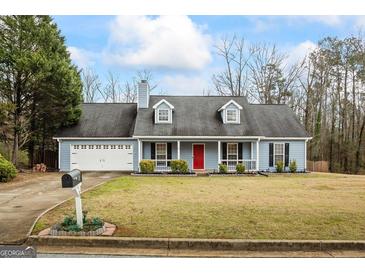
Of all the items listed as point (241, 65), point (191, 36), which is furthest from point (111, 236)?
point (241, 65)

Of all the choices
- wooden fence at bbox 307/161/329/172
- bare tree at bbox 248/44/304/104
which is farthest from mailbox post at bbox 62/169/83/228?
bare tree at bbox 248/44/304/104

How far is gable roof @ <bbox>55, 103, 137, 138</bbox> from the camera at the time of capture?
712 inches

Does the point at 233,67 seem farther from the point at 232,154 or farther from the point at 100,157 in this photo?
the point at 100,157

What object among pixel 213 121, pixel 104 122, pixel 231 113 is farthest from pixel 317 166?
pixel 104 122

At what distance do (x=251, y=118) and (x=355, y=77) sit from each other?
10.1m

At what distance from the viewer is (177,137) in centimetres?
1806

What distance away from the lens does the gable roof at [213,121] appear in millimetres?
18562

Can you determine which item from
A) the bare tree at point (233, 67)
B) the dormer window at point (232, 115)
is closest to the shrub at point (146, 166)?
the dormer window at point (232, 115)

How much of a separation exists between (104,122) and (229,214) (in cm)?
1351

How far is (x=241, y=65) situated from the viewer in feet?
89.3

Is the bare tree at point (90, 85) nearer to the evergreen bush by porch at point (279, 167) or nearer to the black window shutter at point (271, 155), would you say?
the black window shutter at point (271, 155)

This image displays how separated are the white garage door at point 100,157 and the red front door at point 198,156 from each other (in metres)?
3.72

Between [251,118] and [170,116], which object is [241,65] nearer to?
[251,118]
